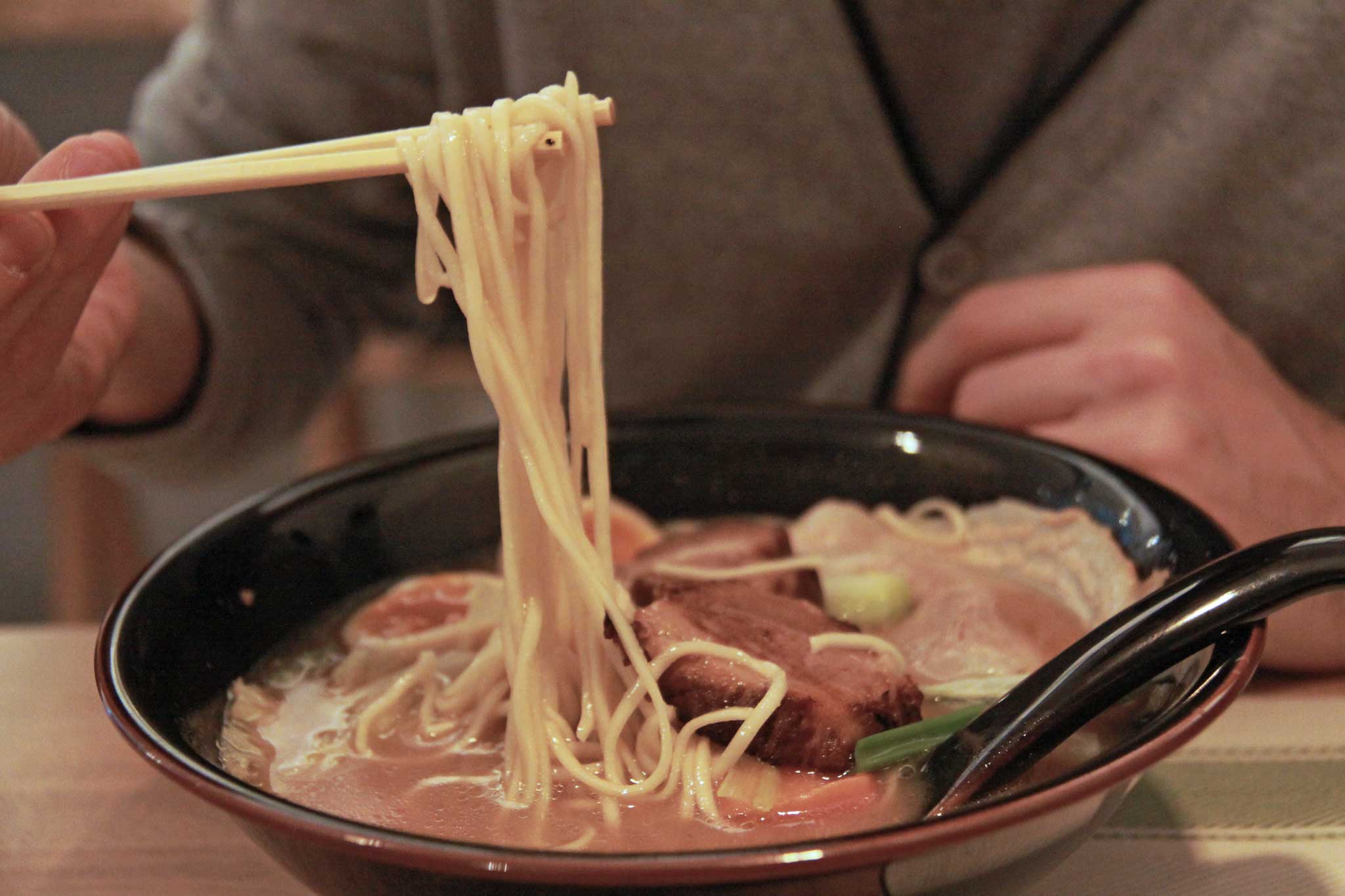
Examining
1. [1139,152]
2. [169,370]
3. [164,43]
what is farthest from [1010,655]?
[164,43]

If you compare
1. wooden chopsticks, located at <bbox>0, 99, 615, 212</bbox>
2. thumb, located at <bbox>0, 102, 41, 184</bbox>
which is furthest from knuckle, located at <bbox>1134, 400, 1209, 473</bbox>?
thumb, located at <bbox>0, 102, 41, 184</bbox>

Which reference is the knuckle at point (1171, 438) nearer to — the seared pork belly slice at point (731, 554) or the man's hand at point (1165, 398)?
the man's hand at point (1165, 398)

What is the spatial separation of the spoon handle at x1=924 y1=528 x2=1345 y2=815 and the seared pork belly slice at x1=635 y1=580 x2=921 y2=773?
10cm

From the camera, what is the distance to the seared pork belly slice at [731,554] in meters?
1.10

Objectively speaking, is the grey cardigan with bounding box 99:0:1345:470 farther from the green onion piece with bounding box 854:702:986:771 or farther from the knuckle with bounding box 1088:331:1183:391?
the green onion piece with bounding box 854:702:986:771

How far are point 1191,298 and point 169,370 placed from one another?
1447 mm

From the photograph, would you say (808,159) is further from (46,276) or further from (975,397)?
(46,276)

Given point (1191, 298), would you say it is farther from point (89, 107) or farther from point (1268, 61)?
point (89, 107)

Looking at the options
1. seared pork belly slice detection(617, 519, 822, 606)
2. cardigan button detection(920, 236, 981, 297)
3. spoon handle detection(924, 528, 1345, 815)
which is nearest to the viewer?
spoon handle detection(924, 528, 1345, 815)

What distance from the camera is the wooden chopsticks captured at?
0.81m

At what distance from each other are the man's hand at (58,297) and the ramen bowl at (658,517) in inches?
7.2

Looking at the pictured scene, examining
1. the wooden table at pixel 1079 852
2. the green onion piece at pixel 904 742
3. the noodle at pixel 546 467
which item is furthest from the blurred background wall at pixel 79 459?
the green onion piece at pixel 904 742

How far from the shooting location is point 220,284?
1.79m

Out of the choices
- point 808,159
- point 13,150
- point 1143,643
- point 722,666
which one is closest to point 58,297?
point 13,150
